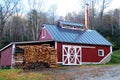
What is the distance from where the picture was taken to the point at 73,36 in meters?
33.0

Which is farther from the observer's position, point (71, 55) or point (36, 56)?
point (71, 55)

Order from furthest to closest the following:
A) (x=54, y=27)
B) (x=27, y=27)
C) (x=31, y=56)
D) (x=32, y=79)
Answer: (x=27, y=27)
(x=54, y=27)
(x=31, y=56)
(x=32, y=79)

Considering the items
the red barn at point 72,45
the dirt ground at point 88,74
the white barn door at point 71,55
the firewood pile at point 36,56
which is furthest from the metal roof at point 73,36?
the dirt ground at point 88,74

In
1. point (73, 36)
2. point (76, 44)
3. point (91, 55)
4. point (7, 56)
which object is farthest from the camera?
point (7, 56)

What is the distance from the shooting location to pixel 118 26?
66.3 meters

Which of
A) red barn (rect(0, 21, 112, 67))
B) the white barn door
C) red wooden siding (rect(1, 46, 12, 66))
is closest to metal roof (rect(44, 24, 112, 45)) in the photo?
red barn (rect(0, 21, 112, 67))

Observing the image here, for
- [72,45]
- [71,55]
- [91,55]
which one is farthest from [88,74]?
[91,55]

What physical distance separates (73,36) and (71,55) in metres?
2.70

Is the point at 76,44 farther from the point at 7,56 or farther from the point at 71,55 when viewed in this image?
the point at 7,56

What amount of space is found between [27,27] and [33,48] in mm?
43556

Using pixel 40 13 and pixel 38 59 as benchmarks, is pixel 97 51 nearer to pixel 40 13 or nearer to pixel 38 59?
pixel 38 59

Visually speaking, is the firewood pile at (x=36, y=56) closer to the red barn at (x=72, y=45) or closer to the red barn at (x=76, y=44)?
the red barn at (x=72, y=45)

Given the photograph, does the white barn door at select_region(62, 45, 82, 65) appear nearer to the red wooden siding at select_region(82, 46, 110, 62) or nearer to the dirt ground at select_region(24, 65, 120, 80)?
the red wooden siding at select_region(82, 46, 110, 62)

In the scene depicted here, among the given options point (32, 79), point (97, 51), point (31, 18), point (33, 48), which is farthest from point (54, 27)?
point (31, 18)
